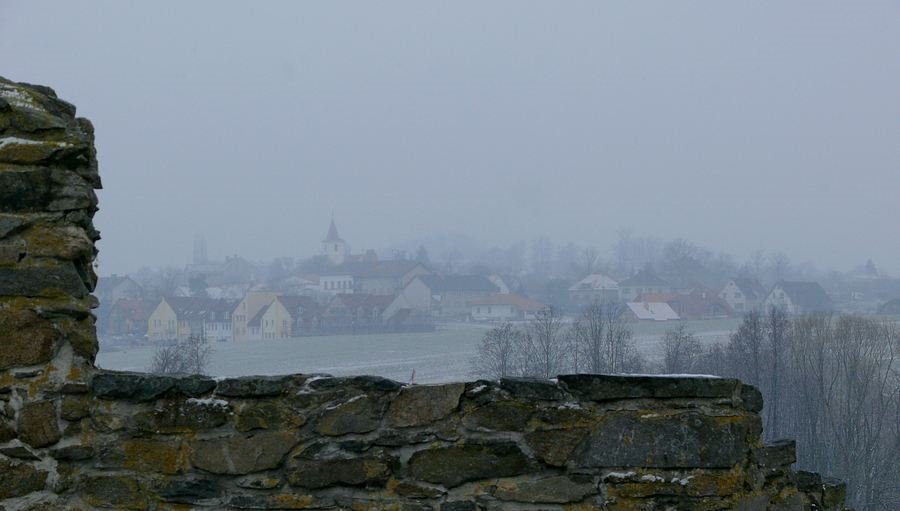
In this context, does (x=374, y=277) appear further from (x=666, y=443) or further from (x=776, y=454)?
(x=666, y=443)

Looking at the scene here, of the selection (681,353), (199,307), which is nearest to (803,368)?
(681,353)

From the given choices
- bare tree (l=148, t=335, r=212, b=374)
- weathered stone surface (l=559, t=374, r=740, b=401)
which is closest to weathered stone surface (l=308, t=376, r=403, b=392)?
weathered stone surface (l=559, t=374, r=740, b=401)

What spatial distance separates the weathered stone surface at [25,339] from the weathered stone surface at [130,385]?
0.21 meters

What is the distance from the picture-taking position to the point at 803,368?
26.5m

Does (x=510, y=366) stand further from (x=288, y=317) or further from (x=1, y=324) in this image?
(x=1, y=324)

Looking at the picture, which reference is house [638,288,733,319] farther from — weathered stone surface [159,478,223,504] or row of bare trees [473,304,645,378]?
weathered stone surface [159,478,223,504]

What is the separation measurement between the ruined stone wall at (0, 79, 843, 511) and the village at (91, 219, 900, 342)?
21.1 m

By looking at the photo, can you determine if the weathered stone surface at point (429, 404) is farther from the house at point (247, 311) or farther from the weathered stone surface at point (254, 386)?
the house at point (247, 311)

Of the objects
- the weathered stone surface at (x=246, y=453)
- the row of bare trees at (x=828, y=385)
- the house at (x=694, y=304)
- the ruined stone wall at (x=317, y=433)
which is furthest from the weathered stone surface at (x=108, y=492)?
the house at (x=694, y=304)

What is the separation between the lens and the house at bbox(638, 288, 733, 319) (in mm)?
43469

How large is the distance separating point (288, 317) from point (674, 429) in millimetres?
30859

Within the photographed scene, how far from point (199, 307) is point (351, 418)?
1195 inches

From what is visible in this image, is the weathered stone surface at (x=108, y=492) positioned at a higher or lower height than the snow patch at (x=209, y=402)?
lower

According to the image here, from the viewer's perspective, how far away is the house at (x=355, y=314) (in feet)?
114
